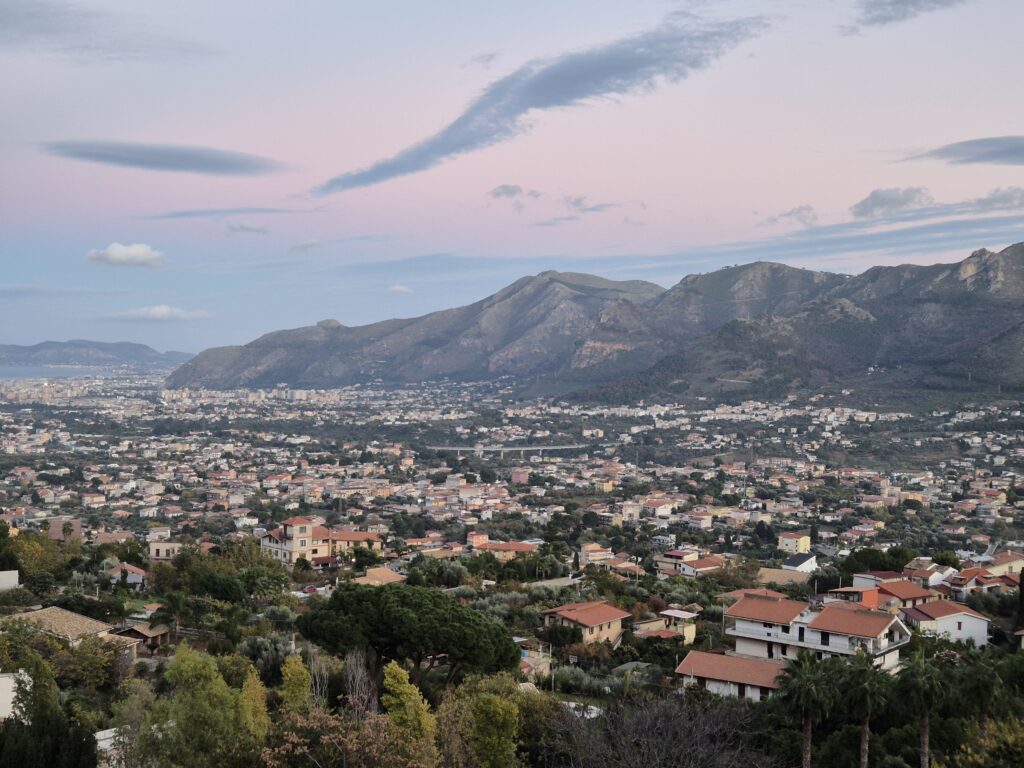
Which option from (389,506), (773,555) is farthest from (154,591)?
(389,506)

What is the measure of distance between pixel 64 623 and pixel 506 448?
2985 inches

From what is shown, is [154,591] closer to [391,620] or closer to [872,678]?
[391,620]

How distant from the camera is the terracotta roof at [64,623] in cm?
1659

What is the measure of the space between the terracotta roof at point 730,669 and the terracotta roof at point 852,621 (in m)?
1.42

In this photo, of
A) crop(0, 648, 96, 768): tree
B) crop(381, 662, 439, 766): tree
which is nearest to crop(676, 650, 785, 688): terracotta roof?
crop(381, 662, 439, 766): tree

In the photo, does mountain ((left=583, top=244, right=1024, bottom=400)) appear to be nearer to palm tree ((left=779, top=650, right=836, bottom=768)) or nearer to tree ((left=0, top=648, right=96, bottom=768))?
palm tree ((left=779, top=650, right=836, bottom=768))

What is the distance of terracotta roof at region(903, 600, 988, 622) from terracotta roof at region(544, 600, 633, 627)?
19.7 ft

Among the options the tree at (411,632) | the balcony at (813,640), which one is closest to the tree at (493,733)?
the tree at (411,632)

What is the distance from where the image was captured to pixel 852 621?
17188 mm

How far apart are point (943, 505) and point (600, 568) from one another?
1257 inches

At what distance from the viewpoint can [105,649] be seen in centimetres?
1603

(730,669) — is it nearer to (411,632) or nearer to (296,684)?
(411,632)

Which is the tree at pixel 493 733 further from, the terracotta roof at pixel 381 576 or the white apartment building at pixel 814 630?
the terracotta roof at pixel 381 576

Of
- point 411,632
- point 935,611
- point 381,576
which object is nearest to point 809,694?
point 411,632
